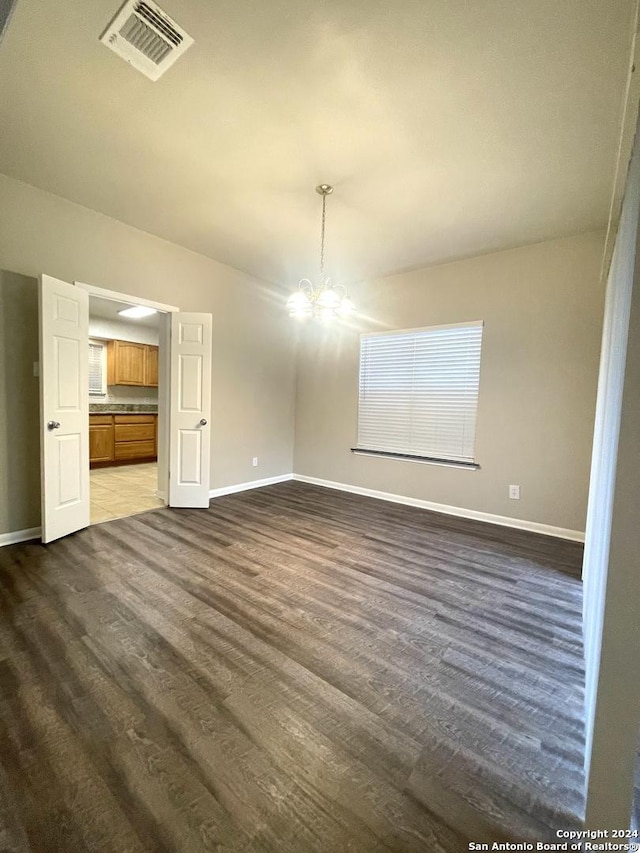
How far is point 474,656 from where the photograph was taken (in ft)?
5.60

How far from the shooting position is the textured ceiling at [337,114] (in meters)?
1.47

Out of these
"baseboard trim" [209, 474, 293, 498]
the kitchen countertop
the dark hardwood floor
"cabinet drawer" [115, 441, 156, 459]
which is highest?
the kitchen countertop

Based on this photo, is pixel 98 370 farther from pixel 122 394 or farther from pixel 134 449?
pixel 134 449

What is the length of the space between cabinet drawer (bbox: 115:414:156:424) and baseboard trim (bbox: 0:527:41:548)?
365 cm

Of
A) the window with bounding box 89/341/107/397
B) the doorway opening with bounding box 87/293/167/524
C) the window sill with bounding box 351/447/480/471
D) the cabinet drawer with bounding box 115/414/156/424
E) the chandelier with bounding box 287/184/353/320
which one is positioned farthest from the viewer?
the window with bounding box 89/341/107/397

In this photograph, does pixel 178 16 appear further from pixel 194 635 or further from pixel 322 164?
pixel 194 635

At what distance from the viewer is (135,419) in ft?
21.3

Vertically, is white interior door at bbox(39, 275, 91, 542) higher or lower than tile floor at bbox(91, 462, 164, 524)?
higher

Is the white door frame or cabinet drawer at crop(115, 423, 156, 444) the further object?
cabinet drawer at crop(115, 423, 156, 444)

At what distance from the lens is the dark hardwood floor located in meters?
1.01

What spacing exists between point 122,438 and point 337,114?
240 inches

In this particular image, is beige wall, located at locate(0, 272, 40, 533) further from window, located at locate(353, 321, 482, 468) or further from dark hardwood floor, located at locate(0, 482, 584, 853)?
window, located at locate(353, 321, 482, 468)

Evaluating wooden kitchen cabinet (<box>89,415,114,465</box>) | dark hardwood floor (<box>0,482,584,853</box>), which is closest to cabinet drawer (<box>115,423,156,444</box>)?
wooden kitchen cabinet (<box>89,415,114,465</box>)

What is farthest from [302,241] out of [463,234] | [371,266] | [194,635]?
[194,635]
